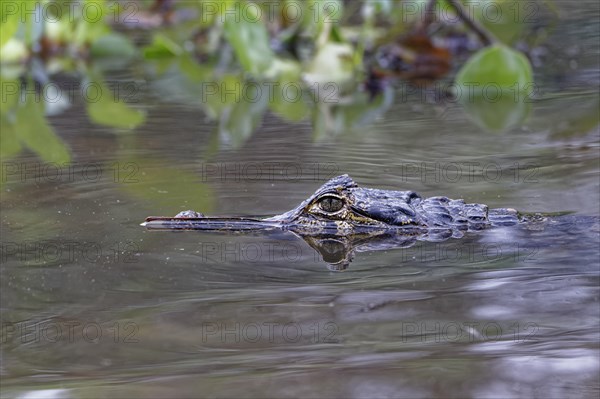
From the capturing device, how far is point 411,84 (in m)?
6.83

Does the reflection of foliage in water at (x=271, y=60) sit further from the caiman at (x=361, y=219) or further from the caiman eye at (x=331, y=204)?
the caiman eye at (x=331, y=204)

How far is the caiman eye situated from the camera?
11.4 ft

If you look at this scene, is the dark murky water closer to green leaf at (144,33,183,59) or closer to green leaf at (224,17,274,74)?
green leaf at (224,17,274,74)

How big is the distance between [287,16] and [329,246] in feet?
16.8

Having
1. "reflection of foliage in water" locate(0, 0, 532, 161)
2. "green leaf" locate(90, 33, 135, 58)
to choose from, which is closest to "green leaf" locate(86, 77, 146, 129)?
"reflection of foliage in water" locate(0, 0, 532, 161)

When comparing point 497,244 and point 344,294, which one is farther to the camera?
point 497,244

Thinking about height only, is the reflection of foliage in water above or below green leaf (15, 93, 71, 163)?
above

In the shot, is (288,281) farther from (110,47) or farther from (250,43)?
(110,47)

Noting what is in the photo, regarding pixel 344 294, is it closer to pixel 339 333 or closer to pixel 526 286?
pixel 339 333

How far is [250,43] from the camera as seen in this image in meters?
6.77

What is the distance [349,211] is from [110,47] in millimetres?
5430

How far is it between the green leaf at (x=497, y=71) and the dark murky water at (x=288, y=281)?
1034 millimetres

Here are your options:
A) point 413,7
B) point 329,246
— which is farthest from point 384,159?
point 413,7

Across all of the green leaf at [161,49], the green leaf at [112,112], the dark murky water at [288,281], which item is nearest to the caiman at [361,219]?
the dark murky water at [288,281]
